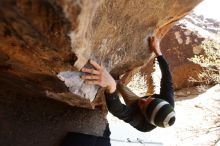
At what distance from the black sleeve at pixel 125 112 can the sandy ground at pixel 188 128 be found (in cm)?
69

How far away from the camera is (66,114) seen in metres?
3.30

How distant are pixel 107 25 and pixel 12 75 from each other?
0.80m

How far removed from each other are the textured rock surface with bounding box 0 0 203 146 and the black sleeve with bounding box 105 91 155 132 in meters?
0.26

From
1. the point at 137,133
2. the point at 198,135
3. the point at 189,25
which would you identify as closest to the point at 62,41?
the point at 137,133

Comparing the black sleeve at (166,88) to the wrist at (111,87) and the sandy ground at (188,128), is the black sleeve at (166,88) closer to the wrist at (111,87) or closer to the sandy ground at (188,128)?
the wrist at (111,87)

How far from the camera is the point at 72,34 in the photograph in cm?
152

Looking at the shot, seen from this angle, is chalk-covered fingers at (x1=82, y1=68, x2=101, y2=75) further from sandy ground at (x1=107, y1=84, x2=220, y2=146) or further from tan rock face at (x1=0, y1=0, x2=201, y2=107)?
sandy ground at (x1=107, y1=84, x2=220, y2=146)

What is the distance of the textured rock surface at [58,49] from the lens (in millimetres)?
1449

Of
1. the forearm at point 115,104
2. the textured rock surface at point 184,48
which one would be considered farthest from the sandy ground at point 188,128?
the textured rock surface at point 184,48

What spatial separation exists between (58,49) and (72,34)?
0.58 ft

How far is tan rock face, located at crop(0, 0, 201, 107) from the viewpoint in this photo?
1418 millimetres

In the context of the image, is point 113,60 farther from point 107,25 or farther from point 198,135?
point 198,135

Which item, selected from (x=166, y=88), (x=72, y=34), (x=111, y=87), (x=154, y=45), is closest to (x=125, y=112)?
(x=111, y=87)

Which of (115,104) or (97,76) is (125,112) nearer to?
(115,104)
